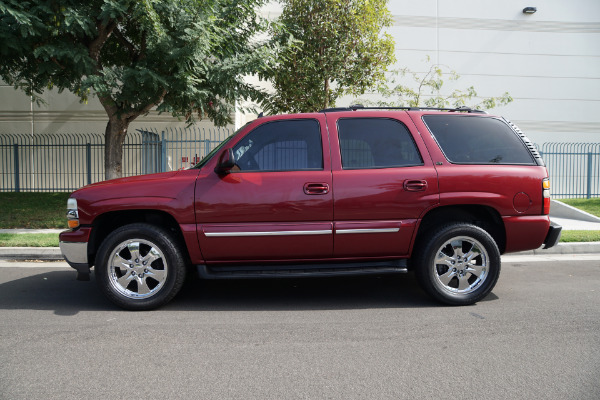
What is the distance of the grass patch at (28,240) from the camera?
812 cm

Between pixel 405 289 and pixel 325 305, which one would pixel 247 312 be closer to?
pixel 325 305

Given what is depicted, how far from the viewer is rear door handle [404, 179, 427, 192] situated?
4785mm

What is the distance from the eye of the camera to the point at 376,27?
41.3 ft

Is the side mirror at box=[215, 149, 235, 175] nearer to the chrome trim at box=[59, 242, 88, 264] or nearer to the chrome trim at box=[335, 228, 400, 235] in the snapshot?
the chrome trim at box=[335, 228, 400, 235]

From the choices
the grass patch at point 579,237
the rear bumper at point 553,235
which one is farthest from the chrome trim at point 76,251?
the grass patch at point 579,237

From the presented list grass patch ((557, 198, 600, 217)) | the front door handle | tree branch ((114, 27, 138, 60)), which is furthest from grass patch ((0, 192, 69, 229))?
grass patch ((557, 198, 600, 217))

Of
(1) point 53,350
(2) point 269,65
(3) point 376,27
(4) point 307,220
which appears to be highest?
(3) point 376,27

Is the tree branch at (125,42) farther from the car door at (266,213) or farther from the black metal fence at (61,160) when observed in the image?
the car door at (266,213)

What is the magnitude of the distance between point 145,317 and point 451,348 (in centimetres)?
274

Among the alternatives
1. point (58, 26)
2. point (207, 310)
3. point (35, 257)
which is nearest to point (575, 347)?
point (207, 310)

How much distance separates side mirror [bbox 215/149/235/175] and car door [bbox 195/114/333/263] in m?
0.05

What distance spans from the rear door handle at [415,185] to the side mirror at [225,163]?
66.6 inches

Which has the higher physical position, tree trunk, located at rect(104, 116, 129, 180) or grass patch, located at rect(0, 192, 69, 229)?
tree trunk, located at rect(104, 116, 129, 180)

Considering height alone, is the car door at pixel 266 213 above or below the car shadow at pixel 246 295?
above
